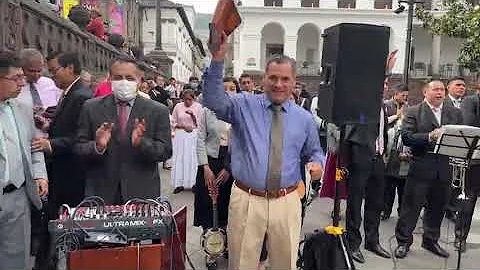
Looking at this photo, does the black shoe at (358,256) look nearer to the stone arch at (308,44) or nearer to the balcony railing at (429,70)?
the balcony railing at (429,70)

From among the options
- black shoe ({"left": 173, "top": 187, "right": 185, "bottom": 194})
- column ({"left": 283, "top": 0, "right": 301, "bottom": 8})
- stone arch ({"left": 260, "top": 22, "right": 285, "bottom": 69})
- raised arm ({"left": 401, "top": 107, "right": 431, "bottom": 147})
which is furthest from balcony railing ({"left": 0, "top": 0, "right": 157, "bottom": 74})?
stone arch ({"left": 260, "top": 22, "right": 285, "bottom": 69})

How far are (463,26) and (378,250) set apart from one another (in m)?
10.4

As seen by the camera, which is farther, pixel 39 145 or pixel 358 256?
pixel 358 256

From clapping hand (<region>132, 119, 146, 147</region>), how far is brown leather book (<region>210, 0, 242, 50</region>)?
840 millimetres

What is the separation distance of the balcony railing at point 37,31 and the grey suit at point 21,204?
197cm

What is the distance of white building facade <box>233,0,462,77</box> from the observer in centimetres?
4562

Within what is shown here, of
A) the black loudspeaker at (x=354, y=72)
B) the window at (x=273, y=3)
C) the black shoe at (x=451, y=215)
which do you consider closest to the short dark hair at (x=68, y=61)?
the black loudspeaker at (x=354, y=72)

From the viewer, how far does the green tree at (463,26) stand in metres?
12.8

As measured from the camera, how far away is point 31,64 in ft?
14.9

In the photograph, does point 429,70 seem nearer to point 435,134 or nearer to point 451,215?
point 451,215

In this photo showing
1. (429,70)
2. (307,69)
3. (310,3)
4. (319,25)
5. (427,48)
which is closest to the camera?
(307,69)

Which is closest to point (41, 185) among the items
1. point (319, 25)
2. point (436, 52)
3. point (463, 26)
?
point (463, 26)

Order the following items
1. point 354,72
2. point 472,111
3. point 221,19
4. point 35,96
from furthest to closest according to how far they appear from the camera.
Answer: point 472,111
point 35,96
point 354,72
point 221,19

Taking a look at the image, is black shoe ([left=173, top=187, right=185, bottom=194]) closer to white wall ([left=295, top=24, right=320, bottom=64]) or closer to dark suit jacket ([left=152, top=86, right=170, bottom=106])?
dark suit jacket ([left=152, top=86, right=170, bottom=106])
